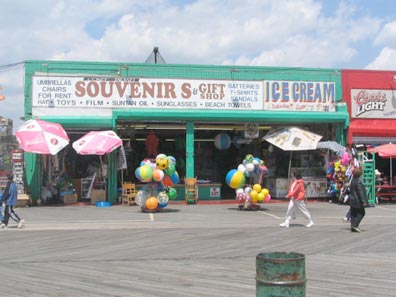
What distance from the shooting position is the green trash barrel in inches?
180

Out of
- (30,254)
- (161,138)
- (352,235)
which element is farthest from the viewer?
(161,138)

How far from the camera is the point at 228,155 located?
1013 inches

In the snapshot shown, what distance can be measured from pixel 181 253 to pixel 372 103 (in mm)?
15873

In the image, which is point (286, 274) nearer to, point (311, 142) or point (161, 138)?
point (311, 142)

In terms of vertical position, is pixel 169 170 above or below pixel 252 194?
above

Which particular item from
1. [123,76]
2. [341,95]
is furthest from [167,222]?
[341,95]

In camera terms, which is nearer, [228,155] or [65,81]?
[65,81]

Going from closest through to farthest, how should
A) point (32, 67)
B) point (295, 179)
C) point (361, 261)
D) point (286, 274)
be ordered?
1. point (286, 274)
2. point (361, 261)
3. point (295, 179)
4. point (32, 67)

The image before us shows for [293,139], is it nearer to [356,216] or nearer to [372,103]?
[372,103]

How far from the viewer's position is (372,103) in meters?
23.4

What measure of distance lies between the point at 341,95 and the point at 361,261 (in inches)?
580

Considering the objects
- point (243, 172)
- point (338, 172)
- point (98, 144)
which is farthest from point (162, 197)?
point (338, 172)

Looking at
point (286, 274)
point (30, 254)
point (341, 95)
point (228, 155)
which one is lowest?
point (30, 254)

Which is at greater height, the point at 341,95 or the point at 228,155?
the point at 341,95
